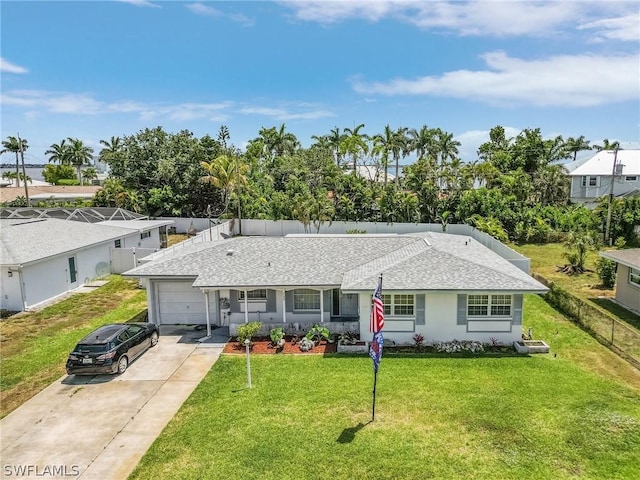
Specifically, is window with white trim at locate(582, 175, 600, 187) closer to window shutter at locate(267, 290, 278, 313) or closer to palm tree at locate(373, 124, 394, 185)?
palm tree at locate(373, 124, 394, 185)

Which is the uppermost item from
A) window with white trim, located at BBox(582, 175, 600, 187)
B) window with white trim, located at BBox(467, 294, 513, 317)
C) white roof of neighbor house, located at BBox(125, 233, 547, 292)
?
window with white trim, located at BBox(582, 175, 600, 187)

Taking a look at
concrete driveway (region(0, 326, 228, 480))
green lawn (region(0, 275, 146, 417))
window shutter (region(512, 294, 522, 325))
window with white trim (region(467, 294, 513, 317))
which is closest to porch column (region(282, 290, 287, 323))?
concrete driveway (region(0, 326, 228, 480))

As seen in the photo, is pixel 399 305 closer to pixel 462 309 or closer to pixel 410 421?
Result: pixel 462 309

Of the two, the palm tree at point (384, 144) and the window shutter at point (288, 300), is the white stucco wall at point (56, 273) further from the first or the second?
the palm tree at point (384, 144)

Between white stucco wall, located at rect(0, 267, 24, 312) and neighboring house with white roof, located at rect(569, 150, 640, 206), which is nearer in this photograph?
white stucco wall, located at rect(0, 267, 24, 312)

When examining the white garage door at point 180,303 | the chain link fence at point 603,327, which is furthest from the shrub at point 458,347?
the white garage door at point 180,303

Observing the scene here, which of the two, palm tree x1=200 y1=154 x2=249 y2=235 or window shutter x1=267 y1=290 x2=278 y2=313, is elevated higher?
palm tree x1=200 y1=154 x2=249 y2=235

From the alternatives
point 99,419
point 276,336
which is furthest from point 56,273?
point 99,419
